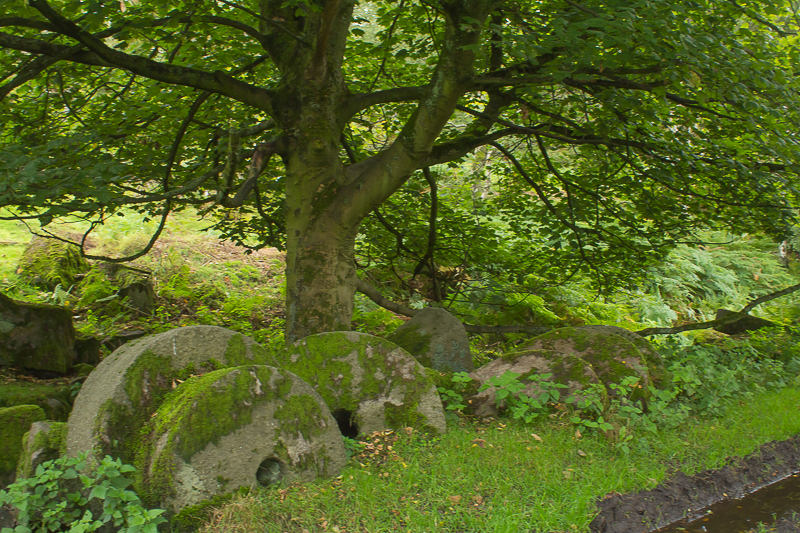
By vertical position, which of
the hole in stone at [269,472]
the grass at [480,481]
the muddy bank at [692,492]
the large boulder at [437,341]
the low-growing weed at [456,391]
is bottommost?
the muddy bank at [692,492]

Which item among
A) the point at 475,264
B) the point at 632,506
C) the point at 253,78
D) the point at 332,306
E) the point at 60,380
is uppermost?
the point at 253,78

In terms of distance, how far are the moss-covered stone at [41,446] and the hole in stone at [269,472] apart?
1277 millimetres

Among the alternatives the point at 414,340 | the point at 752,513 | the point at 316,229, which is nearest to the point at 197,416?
the point at 316,229

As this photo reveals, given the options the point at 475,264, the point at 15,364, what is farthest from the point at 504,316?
the point at 15,364

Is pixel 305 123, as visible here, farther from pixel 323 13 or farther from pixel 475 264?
pixel 475 264

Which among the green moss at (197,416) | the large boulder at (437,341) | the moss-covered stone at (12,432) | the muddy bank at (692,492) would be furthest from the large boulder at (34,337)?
the muddy bank at (692,492)

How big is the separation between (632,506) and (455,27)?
4284mm

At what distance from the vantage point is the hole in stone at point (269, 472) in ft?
13.2

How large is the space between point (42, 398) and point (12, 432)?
3.28 ft

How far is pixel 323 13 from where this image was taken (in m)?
5.70

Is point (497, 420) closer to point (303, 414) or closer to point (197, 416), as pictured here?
point (303, 414)

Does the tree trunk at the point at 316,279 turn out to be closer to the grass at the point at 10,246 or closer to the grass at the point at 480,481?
the grass at the point at 480,481

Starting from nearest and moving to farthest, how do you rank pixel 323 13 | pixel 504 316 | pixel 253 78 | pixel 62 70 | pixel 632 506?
pixel 632 506
pixel 323 13
pixel 62 70
pixel 253 78
pixel 504 316

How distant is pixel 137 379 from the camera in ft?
13.1
